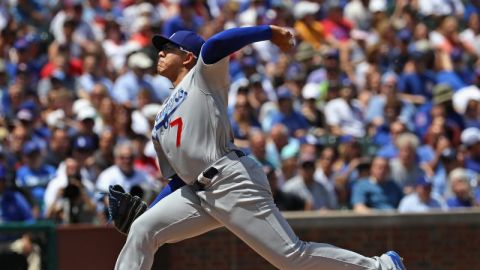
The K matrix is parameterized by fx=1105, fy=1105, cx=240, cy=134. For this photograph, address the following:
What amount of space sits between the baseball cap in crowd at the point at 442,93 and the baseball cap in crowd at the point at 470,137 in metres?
0.88

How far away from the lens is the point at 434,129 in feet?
39.1

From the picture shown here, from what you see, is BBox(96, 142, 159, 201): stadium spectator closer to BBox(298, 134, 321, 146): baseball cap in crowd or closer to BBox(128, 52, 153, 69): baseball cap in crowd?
BBox(298, 134, 321, 146): baseball cap in crowd

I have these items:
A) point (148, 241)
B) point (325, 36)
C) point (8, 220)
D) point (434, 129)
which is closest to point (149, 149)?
point (8, 220)

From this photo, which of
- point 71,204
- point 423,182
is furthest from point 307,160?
point 71,204

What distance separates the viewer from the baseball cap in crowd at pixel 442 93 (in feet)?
42.1

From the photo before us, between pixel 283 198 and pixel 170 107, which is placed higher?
pixel 170 107

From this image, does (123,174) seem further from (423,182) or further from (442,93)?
(442,93)

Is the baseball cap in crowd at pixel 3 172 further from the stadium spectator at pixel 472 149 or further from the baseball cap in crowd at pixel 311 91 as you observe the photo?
the stadium spectator at pixel 472 149

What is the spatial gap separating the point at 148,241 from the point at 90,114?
566cm

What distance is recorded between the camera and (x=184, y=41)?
6.20 m

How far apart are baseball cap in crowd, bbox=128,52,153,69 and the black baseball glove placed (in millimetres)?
6101

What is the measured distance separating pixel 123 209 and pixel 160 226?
17.6 inches

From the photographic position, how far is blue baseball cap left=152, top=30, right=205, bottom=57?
6.18 m

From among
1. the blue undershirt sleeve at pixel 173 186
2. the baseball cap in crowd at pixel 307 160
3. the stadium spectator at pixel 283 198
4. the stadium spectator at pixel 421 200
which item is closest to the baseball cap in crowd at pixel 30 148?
the stadium spectator at pixel 283 198
